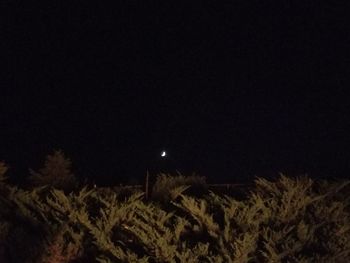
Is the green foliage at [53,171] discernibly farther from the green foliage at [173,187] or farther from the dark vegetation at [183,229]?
the dark vegetation at [183,229]

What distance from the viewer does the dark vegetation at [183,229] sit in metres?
4.85

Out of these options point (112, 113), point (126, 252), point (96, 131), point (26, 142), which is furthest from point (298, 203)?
point (112, 113)

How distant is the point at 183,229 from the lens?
199 inches

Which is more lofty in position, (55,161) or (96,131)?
(96,131)

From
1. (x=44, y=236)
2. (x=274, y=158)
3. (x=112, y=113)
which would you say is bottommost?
(x=44, y=236)

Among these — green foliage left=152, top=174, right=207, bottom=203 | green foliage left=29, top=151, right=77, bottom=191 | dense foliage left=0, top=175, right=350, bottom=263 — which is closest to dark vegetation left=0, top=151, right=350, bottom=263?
dense foliage left=0, top=175, right=350, bottom=263

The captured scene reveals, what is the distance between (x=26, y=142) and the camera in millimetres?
53031

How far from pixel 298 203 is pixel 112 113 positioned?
65871 millimetres

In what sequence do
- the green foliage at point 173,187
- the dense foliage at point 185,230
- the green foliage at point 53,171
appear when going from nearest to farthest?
1. the dense foliage at point 185,230
2. the green foliage at point 173,187
3. the green foliage at point 53,171

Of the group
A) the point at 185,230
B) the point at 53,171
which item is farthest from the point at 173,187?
the point at 53,171

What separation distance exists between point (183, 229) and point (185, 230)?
0.04 m

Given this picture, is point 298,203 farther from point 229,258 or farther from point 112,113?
point 112,113

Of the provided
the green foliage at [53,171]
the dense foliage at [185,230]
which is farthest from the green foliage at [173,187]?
the green foliage at [53,171]

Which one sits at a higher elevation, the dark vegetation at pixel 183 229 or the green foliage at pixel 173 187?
the green foliage at pixel 173 187
